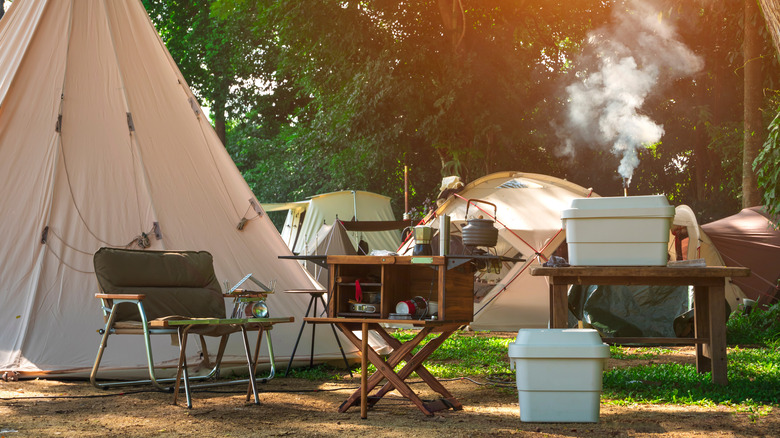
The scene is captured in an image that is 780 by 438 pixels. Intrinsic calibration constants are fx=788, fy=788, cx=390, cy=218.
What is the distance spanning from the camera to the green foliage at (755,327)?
7.91 m

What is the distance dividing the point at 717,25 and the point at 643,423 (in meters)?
10.7

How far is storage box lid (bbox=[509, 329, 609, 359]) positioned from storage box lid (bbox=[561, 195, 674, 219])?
896mm

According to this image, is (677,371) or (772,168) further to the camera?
(772,168)

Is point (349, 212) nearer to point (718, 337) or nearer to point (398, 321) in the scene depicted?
point (718, 337)

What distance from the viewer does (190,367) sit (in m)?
5.60

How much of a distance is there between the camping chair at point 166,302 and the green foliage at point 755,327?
513cm

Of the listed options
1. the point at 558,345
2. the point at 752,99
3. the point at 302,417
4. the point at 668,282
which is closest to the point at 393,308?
the point at 302,417

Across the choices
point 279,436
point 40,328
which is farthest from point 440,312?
point 40,328

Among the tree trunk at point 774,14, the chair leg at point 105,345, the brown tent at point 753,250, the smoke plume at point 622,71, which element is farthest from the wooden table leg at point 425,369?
the smoke plume at point 622,71

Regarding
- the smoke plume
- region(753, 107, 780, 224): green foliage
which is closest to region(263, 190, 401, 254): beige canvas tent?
the smoke plume

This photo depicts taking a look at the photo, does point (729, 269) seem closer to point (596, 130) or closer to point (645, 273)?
point (645, 273)

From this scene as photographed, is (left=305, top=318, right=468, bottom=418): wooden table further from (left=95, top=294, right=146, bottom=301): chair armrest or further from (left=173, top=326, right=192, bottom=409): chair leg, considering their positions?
(left=95, top=294, right=146, bottom=301): chair armrest

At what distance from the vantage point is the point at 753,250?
974 centimetres

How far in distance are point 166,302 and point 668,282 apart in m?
3.19
